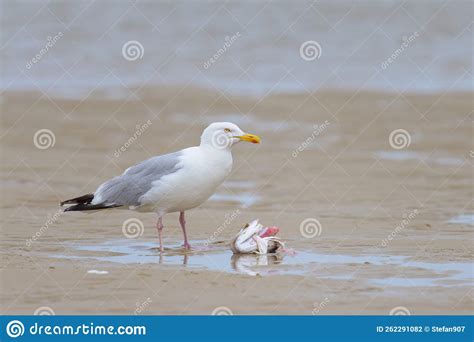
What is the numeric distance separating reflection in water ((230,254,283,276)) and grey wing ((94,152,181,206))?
49.4 inches

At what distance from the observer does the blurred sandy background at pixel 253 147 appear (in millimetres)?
9625

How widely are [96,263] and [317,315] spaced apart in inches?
115

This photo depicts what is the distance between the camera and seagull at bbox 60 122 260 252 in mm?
11227
